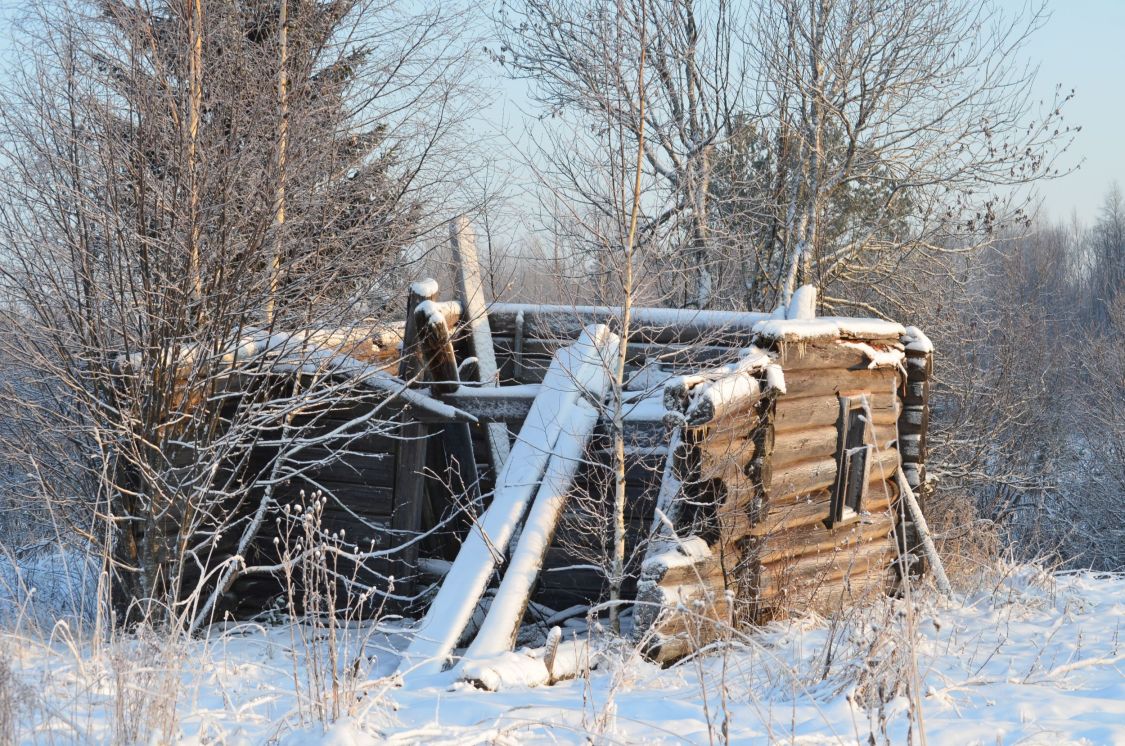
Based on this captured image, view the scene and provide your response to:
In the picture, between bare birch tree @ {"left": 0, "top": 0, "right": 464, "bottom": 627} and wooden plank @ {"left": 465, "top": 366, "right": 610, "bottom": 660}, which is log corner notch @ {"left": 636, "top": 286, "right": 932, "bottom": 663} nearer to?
wooden plank @ {"left": 465, "top": 366, "right": 610, "bottom": 660}

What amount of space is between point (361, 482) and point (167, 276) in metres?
2.54

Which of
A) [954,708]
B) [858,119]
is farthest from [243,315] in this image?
[858,119]

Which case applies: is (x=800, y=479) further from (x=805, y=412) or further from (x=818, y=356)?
(x=818, y=356)

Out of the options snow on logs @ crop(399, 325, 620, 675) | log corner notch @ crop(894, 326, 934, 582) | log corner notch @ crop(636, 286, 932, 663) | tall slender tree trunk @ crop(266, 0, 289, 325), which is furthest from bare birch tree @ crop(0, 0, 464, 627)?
log corner notch @ crop(894, 326, 934, 582)

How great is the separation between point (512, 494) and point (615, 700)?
2.31m

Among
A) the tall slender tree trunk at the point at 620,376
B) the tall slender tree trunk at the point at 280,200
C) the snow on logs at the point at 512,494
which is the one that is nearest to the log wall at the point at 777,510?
the tall slender tree trunk at the point at 620,376

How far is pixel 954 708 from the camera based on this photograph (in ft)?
12.9

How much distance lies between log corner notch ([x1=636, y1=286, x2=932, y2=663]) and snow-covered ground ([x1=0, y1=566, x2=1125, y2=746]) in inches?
18.7

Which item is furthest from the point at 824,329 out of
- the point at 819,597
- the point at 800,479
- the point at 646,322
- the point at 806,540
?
the point at 819,597

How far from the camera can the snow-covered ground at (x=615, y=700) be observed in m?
3.10

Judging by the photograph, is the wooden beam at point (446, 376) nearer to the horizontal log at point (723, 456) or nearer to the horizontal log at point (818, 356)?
the horizontal log at point (723, 456)

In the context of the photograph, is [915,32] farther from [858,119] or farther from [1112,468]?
[1112,468]

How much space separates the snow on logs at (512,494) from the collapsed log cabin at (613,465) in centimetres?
1

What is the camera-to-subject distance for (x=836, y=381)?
740 cm
